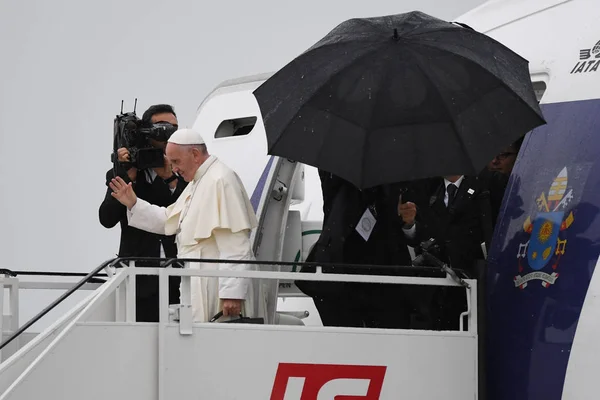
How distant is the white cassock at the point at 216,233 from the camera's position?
7.54 meters

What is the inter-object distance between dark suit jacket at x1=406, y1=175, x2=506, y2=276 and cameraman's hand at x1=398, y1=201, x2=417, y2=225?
0.03 meters

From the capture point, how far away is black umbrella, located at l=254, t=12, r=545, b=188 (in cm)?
669

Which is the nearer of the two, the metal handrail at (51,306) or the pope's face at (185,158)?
the metal handrail at (51,306)

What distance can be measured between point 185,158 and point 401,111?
5.63 feet

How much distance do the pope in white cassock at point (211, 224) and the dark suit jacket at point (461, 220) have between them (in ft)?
3.42

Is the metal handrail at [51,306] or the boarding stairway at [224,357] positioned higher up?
the metal handrail at [51,306]

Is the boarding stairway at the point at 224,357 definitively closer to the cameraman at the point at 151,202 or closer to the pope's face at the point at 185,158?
the pope's face at the point at 185,158

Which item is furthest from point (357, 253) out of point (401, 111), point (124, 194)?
point (124, 194)

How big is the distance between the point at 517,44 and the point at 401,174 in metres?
2.03

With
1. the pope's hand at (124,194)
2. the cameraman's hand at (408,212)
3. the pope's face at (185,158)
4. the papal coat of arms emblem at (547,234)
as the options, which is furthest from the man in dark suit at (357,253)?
the pope's hand at (124,194)

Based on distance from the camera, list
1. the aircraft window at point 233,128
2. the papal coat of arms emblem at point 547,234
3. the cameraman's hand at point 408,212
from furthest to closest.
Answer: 1. the aircraft window at point 233,128
2. the cameraman's hand at point 408,212
3. the papal coat of arms emblem at point 547,234

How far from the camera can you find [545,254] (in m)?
7.07

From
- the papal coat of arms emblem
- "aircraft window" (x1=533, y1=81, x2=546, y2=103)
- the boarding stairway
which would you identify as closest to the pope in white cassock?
the boarding stairway

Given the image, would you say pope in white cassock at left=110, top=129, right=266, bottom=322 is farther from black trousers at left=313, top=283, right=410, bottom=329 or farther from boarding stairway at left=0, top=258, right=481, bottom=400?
boarding stairway at left=0, top=258, right=481, bottom=400
